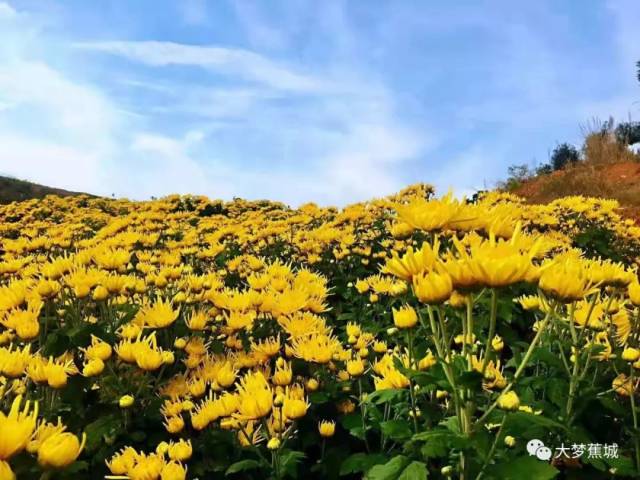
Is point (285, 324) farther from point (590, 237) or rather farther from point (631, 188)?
point (631, 188)

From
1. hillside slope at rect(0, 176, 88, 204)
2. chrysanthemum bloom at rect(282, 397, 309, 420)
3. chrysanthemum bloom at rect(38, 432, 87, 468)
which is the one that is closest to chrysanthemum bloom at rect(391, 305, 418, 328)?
chrysanthemum bloom at rect(282, 397, 309, 420)

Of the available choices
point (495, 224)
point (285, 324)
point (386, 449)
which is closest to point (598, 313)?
point (495, 224)

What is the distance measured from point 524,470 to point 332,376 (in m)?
1.30

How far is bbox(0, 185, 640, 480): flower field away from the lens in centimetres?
144

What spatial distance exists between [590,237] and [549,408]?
5173 mm

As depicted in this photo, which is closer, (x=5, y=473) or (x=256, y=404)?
(x=5, y=473)

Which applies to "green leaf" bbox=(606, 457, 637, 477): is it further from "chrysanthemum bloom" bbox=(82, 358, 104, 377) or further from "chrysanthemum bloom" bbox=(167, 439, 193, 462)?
"chrysanthemum bloom" bbox=(82, 358, 104, 377)

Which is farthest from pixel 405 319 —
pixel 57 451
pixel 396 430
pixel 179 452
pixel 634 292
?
pixel 57 451

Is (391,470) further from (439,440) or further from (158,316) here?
(158,316)

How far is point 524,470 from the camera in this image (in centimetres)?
140

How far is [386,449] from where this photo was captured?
2.35 metres

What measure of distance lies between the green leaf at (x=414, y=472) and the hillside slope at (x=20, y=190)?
2137 centimetres

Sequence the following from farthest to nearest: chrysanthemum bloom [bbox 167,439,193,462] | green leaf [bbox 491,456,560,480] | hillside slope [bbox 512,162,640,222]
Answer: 1. hillside slope [bbox 512,162,640,222]
2. chrysanthemum bloom [bbox 167,439,193,462]
3. green leaf [bbox 491,456,560,480]

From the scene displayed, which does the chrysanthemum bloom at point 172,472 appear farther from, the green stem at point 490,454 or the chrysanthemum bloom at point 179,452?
the green stem at point 490,454
